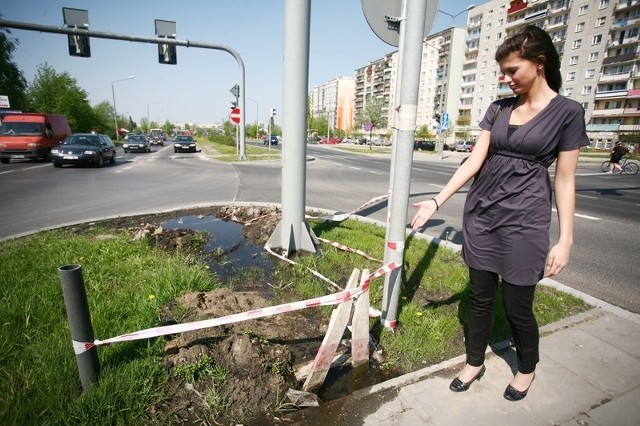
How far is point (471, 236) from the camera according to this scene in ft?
7.02

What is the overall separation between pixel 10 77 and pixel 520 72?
161 feet

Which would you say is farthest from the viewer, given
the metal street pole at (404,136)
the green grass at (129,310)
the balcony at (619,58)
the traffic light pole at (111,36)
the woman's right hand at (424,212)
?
the balcony at (619,58)

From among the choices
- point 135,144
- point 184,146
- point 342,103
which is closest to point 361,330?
point 184,146

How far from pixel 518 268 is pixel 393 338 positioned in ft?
3.92

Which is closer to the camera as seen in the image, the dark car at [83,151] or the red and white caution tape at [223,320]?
the red and white caution tape at [223,320]

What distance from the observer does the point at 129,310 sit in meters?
2.91

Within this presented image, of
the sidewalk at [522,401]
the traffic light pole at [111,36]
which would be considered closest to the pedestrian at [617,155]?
the traffic light pole at [111,36]

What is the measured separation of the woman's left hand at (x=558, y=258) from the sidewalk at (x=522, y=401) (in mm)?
887

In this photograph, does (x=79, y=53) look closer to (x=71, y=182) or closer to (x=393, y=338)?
(x=71, y=182)

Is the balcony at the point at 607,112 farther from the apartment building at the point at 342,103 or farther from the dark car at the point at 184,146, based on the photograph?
the apartment building at the point at 342,103

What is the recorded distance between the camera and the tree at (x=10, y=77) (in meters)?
34.5

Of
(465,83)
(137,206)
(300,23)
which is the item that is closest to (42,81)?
(137,206)

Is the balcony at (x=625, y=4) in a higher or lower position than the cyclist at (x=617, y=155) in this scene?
higher

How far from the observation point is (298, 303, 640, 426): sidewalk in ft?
6.55
